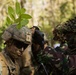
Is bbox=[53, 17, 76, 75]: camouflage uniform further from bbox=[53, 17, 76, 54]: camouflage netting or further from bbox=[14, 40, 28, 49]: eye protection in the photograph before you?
bbox=[14, 40, 28, 49]: eye protection

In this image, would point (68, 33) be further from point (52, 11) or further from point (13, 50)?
point (52, 11)

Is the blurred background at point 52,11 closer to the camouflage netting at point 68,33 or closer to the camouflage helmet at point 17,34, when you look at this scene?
the camouflage netting at point 68,33

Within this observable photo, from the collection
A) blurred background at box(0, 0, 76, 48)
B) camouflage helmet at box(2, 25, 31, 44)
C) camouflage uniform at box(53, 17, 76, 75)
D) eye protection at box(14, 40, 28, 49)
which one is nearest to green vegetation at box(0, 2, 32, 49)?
camouflage helmet at box(2, 25, 31, 44)

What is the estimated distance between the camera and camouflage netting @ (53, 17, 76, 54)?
429 cm

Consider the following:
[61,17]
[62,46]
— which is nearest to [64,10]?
[61,17]

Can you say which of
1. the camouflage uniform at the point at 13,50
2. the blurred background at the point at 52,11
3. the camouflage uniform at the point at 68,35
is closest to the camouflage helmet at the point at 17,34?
the camouflage uniform at the point at 13,50

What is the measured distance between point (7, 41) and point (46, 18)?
37.0m

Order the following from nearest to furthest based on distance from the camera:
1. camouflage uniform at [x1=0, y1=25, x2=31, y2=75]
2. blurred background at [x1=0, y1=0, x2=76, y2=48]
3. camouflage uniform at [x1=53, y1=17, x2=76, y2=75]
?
camouflage uniform at [x1=0, y1=25, x2=31, y2=75]
camouflage uniform at [x1=53, y1=17, x2=76, y2=75]
blurred background at [x1=0, y1=0, x2=76, y2=48]

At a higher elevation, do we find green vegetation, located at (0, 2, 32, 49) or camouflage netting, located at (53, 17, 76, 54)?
green vegetation, located at (0, 2, 32, 49)

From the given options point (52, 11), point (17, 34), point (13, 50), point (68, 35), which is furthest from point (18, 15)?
point (52, 11)

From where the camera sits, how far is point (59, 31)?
14.4ft

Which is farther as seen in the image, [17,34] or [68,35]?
[68,35]

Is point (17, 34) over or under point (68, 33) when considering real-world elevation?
over

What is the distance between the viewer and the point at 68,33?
14.2 feet
